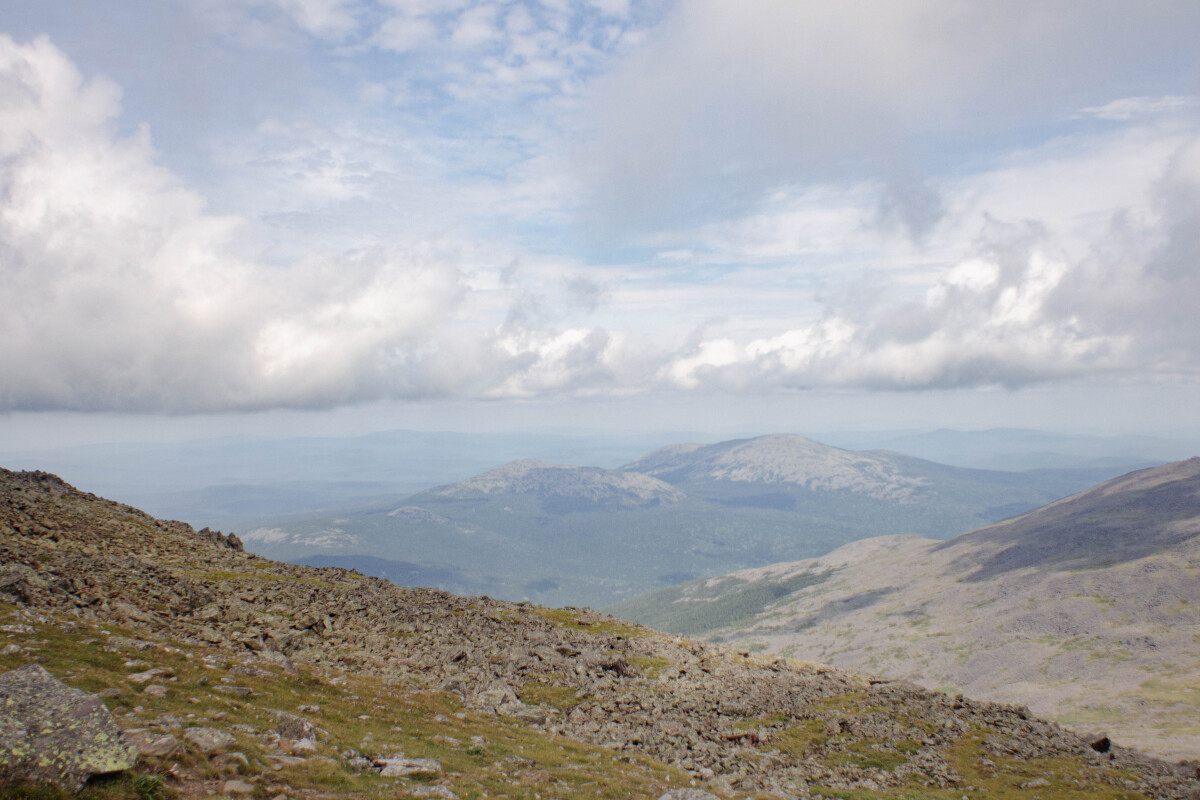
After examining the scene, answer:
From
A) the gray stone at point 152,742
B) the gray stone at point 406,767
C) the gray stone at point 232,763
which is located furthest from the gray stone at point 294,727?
the gray stone at point 152,742

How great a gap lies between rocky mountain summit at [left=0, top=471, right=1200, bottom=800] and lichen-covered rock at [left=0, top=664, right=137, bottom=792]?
1.27 m

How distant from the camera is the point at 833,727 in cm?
4012

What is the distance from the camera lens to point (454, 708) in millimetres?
38125

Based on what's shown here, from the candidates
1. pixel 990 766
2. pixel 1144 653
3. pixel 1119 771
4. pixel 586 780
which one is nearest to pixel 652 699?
pixel 586 780

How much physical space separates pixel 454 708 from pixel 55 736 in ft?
84.1

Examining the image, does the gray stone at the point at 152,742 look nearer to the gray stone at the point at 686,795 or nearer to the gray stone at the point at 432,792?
the gray stone at the point at 432,792

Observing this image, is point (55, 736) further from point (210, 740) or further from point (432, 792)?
point (432, 792)

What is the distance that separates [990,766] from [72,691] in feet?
152

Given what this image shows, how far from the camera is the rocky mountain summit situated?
76.6 feet

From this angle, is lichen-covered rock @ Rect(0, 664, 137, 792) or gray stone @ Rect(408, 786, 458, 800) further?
gray stone @ Rect(408, 786, 458, 800)

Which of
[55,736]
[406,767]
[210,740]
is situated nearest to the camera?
[55,736]

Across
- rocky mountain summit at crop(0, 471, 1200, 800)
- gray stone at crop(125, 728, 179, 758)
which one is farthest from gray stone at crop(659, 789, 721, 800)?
gray stone at crop(125, 728, 179, 758)

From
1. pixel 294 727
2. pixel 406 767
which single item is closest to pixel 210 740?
pixel 294 727

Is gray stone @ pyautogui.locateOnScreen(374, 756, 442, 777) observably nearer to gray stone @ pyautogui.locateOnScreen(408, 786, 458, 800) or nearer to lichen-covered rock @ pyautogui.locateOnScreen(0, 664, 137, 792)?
gray stone @ pyautogui.locateOnScreen(408, 786, 458, 800)
